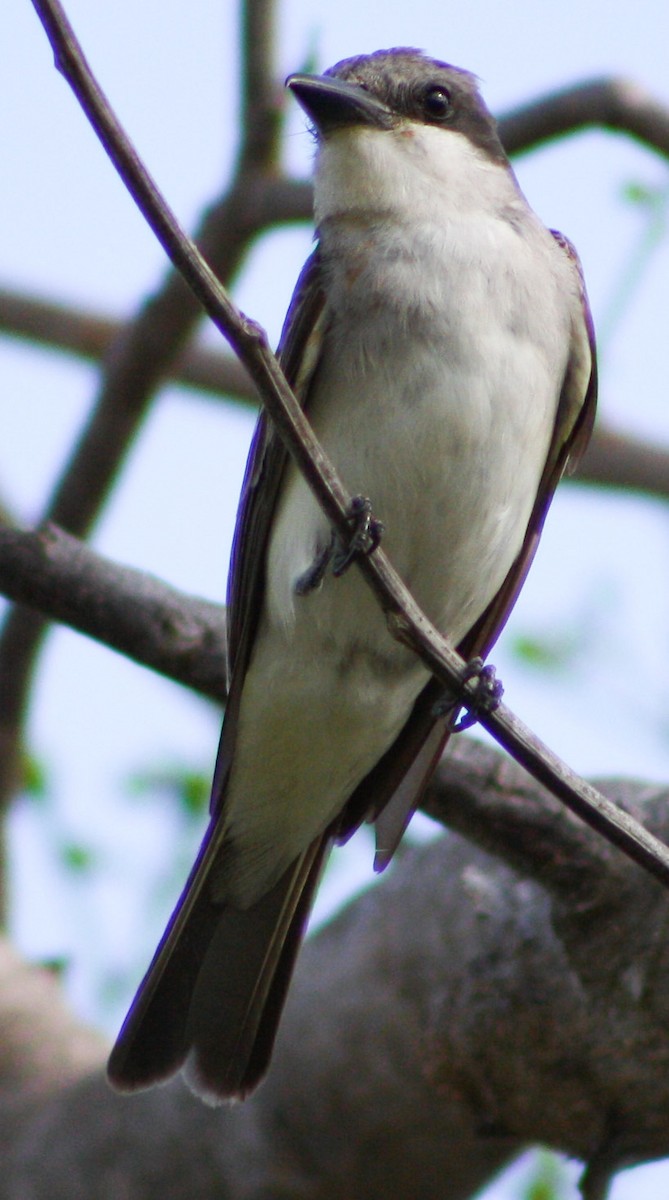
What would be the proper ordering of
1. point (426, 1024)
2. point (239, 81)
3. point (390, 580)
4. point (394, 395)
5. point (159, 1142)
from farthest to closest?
1. point (239, 81)
2. point (159, 1142)
3. point (426, 1024)
4. point (394, 395)
5. point (390, 580)

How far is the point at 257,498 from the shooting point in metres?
4.34

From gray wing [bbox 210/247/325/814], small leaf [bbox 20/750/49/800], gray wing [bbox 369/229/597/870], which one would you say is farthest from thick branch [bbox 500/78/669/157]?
small leaf [bbox 20/750/49/800]

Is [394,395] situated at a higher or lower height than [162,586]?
higher

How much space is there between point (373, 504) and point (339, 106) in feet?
3.97

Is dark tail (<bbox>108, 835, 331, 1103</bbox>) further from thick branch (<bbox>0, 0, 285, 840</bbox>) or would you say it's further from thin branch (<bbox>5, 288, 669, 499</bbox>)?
thin branch (<bbox>5, 288, 669, 499</bbox>)

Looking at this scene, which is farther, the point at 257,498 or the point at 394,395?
the point at 257,498

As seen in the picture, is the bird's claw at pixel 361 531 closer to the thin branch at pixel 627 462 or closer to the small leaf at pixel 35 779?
the thin branch at pixel 627 462

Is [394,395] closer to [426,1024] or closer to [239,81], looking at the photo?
[426,1024]

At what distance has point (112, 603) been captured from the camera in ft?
13.9

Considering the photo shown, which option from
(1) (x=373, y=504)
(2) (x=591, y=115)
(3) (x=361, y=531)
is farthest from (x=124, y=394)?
(3) (x=361, y=531)

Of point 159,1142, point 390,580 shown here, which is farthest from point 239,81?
point 159,1142

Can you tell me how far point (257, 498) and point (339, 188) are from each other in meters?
0.95

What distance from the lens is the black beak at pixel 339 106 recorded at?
4.27 metres

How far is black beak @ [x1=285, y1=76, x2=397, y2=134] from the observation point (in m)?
4.27
